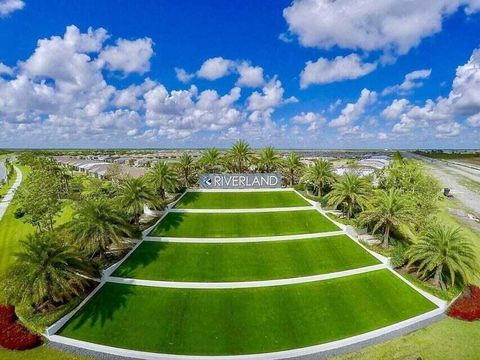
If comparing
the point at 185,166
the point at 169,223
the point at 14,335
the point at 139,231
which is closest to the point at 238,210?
the point at 169,223

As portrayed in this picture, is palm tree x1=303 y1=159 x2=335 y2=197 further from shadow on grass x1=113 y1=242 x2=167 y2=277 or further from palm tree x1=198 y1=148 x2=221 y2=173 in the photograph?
shadow on grass x1=113 y1=242 x2=167 y2=277

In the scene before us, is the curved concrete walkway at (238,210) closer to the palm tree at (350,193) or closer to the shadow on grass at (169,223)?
the shadow on grass at (169,223)

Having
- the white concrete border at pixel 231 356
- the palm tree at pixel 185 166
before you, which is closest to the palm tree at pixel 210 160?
the palm tree at pixel 185 166

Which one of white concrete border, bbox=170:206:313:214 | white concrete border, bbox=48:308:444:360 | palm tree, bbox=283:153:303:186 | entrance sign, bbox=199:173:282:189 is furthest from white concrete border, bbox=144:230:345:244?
palm tree, bbox=283:153:303:186

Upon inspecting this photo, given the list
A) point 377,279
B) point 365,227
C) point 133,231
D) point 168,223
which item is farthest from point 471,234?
point 133,231

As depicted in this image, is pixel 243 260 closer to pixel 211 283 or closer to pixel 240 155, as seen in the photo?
pixel 211 283

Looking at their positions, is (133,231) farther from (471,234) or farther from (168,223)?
(471,234)

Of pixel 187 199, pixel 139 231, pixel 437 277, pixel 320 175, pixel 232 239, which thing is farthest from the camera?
pixel 320 175
